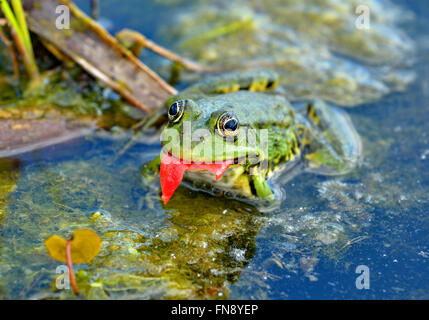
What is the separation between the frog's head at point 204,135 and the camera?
3047mm

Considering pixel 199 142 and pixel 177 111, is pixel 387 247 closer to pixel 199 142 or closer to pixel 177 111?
pixel 199 142

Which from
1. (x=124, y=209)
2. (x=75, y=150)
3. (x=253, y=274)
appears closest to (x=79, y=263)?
(x=124, y=209)

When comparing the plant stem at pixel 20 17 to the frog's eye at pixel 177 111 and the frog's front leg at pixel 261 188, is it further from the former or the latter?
the frog's front leg at pixel 261 188

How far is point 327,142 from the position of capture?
4.23 meters

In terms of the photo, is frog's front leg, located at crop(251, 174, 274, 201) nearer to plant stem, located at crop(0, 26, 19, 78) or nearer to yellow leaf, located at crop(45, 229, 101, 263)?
yellow leaf, located at crop(45, 229, 101, 263)

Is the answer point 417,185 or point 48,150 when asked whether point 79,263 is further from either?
point 417,185

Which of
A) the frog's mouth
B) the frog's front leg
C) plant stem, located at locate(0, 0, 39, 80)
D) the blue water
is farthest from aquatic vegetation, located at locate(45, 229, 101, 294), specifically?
plant stem, located at locate(0, 0, 39, 80)

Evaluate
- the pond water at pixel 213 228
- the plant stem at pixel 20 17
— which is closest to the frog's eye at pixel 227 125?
the pond water at pixel 213 228

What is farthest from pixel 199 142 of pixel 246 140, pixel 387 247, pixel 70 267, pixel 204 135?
pixel 387 247

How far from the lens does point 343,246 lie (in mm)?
3191

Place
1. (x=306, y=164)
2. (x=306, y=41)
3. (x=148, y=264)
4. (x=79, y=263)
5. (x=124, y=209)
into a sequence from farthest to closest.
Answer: (x=306, y=41), (x=306, y=164), (x=124, y=209), (x=148, y=264), (x=79, y=263)

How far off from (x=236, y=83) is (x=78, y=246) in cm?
245

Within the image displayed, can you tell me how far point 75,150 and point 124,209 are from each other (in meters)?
0.99

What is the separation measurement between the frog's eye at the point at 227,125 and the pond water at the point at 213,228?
2.28ft
